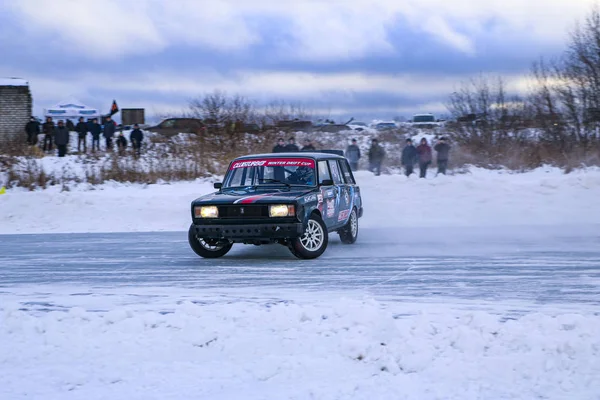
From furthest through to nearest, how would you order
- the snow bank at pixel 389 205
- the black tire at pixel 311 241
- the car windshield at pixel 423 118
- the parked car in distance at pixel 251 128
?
1. the car windshield at pixel 423 118
2. the parked car in distance at pixel 251 128
3. the snow bank at pixel 389 205
4. the black tire at pixel 311 241

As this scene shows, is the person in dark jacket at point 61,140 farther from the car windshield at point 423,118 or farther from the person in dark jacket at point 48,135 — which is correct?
the car windshield at point 423,118

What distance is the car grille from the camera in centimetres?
1123

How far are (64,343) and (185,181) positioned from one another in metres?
19.8

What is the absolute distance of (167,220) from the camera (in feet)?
65.1

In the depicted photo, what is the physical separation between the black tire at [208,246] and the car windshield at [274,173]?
3.10ft

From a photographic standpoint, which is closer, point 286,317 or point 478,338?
point 478,338

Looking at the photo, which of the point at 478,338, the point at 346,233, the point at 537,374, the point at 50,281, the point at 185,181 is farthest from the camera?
the point at 185,181

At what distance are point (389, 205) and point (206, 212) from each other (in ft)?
35.9

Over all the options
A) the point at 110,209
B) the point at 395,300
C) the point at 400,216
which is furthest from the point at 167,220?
the point at 395,300

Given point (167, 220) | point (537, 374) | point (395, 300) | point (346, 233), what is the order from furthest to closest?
point (167, 220) < point (346, 233) < point (395, 300) < point (537, 374)

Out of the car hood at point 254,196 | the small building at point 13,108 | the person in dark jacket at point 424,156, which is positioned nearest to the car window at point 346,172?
the car hood at point 254,196

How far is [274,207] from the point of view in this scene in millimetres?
11219

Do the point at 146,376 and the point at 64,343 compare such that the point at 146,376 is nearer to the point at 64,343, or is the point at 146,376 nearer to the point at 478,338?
the point at 64,343

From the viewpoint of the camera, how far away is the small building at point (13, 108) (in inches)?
1655
